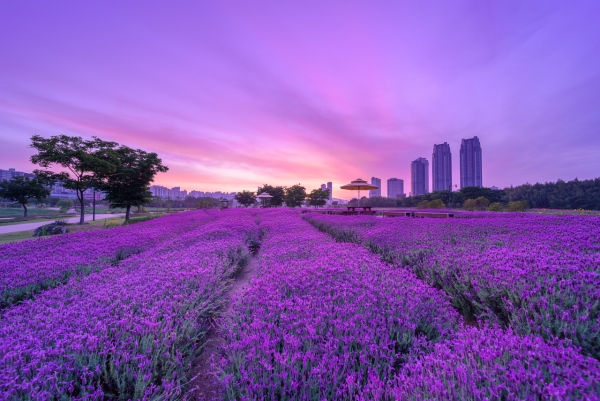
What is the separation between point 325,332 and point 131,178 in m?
23.6

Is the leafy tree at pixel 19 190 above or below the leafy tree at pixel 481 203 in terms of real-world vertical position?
above

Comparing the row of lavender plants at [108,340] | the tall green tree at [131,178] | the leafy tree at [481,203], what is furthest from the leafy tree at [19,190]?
the leafy tree at [481,203]

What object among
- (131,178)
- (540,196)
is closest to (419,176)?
(540,196)

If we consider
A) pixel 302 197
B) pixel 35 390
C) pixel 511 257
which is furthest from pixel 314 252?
pixel 302 197

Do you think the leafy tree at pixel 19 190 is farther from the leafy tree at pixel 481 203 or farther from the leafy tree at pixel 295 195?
the leafy tree at pixel 481 203

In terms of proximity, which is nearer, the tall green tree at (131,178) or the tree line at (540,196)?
the tall green tree at (131,178)

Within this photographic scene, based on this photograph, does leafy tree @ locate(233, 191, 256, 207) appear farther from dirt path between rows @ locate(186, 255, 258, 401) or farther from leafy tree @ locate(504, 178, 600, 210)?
leafy tree @ locate(504, 178, 600, 210)

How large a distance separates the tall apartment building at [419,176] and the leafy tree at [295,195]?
205 ft

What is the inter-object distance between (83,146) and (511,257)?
80.2ft

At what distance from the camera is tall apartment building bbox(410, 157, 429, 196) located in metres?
86.6

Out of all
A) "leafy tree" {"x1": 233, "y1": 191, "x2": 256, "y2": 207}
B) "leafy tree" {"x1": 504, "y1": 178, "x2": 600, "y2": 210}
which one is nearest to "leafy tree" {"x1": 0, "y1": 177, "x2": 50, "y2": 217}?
"leafy tree" {"x1": 233, "y1": 191, "x2": 256, "y2": 207}

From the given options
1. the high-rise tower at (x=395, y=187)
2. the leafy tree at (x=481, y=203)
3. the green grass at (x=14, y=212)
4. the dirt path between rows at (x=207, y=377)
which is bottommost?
the dirt path between rows at (x=207, y=377)

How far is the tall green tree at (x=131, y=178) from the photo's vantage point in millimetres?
18391

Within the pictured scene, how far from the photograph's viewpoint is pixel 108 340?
1753mm
